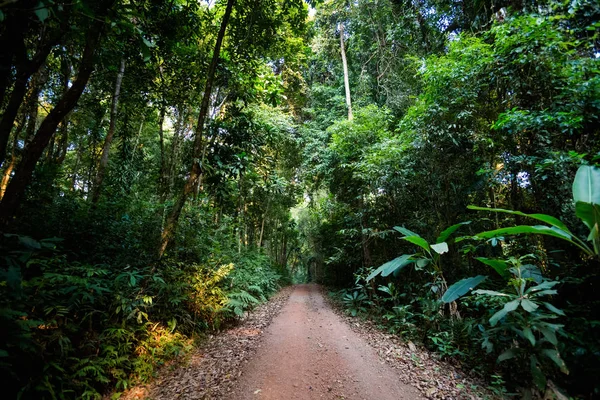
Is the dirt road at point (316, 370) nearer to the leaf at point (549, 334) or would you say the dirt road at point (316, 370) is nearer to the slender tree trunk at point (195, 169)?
the leaf at point (549, 334)

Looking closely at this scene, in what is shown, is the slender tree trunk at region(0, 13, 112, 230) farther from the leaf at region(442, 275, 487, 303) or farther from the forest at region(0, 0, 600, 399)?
the leaf at region(442, 275, 487, 303)

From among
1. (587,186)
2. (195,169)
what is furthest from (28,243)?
(587,186)

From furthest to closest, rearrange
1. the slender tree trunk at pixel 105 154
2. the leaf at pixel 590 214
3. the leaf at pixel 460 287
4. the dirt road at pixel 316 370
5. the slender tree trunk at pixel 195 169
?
the slender tree trunk at pixel 105 154
the slender tree trunk at pixel 195 169
the dirt road at pixel 316 370
the leaf at pixel 460 287
the leaf at pixel 590 214

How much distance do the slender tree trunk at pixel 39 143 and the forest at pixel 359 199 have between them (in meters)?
0.02

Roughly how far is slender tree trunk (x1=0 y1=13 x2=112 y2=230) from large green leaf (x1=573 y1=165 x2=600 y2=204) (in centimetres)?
464

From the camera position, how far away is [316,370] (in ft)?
13.5

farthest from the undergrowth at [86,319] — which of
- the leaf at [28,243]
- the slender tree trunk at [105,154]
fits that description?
the slender tree trunk at [105,154]

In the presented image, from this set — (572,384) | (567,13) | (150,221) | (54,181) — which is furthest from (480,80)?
(54,181)

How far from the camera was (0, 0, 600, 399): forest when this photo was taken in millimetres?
2596

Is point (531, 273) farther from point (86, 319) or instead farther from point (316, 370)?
point (86, 319)

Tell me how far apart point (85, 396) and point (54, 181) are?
4210 mm

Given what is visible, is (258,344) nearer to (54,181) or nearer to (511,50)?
(54,181)

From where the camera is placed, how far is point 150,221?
562 cm

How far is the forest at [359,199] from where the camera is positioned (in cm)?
260
